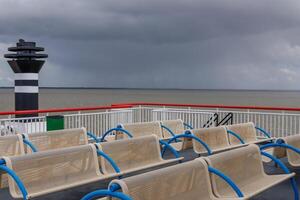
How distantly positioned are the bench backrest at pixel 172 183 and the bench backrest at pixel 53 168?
1376 mm

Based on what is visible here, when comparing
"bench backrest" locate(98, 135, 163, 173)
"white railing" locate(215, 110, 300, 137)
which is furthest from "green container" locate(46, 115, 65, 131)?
"white railing" locate(215, 110, 300, 137)

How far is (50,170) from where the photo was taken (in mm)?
4520

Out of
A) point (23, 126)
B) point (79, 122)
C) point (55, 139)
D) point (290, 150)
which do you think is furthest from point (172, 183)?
point (79, 122)

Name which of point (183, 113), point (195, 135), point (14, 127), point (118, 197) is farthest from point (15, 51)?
point (118, 197)

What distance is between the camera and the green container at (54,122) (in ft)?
29.8

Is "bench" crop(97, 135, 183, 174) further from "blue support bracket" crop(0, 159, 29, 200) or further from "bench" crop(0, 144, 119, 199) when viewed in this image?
"blue support bracket" crop(0, 159, 29, 200)

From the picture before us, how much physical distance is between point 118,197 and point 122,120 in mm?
8172

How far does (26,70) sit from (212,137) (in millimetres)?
6035

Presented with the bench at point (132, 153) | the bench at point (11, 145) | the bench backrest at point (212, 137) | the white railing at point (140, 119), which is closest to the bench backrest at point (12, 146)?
the bench at point (11, 145)

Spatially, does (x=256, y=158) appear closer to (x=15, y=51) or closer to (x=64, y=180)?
(x=64, y=180)

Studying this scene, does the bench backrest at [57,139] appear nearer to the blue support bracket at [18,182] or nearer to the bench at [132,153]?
the bench at [132,153]

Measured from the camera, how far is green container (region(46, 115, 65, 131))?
29.8 feet

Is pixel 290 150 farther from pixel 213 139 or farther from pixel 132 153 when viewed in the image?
pixel 132 153

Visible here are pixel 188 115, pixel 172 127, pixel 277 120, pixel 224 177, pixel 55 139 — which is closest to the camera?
pixel 224 177
